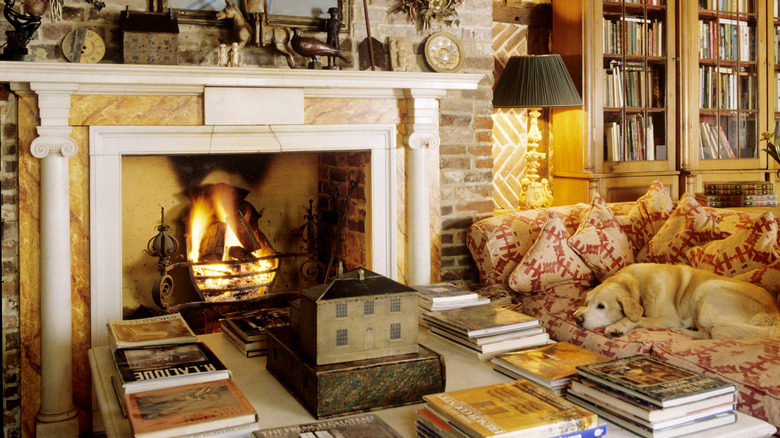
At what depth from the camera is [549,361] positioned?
2.07 metres

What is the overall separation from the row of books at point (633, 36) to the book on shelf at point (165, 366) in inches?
128

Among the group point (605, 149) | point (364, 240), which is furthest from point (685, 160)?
point (364, 240)

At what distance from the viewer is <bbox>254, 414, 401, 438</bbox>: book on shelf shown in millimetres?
1613

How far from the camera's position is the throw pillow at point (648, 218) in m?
3.58

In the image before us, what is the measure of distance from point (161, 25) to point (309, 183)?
1366 mm

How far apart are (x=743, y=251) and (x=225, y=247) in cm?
244

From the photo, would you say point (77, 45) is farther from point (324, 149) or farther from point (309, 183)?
point (309, 183)

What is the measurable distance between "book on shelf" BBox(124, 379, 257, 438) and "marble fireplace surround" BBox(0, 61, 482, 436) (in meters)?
1.30

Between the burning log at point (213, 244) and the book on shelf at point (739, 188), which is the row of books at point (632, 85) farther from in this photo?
the burning log at point (213, 244)

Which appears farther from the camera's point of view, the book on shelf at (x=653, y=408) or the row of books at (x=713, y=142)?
the row of books at (x=713, y=142)

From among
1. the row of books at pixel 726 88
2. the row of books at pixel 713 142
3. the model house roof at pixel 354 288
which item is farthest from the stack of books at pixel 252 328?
the row of books at pixel 726 88

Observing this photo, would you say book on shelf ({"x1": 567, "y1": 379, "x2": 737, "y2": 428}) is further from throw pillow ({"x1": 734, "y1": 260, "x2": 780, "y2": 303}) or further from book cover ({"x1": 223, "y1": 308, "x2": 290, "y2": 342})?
throw pillow ({"x1": 734, "y1": 260, "x2": 780, "y2": 303})

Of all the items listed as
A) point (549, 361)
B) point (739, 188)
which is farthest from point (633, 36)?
point (549, 361)

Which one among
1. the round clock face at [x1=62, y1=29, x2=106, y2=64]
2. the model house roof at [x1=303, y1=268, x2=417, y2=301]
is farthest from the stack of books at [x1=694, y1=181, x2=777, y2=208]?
the round clock face at [x1=62, y1=29, x2=106, y2=64]
